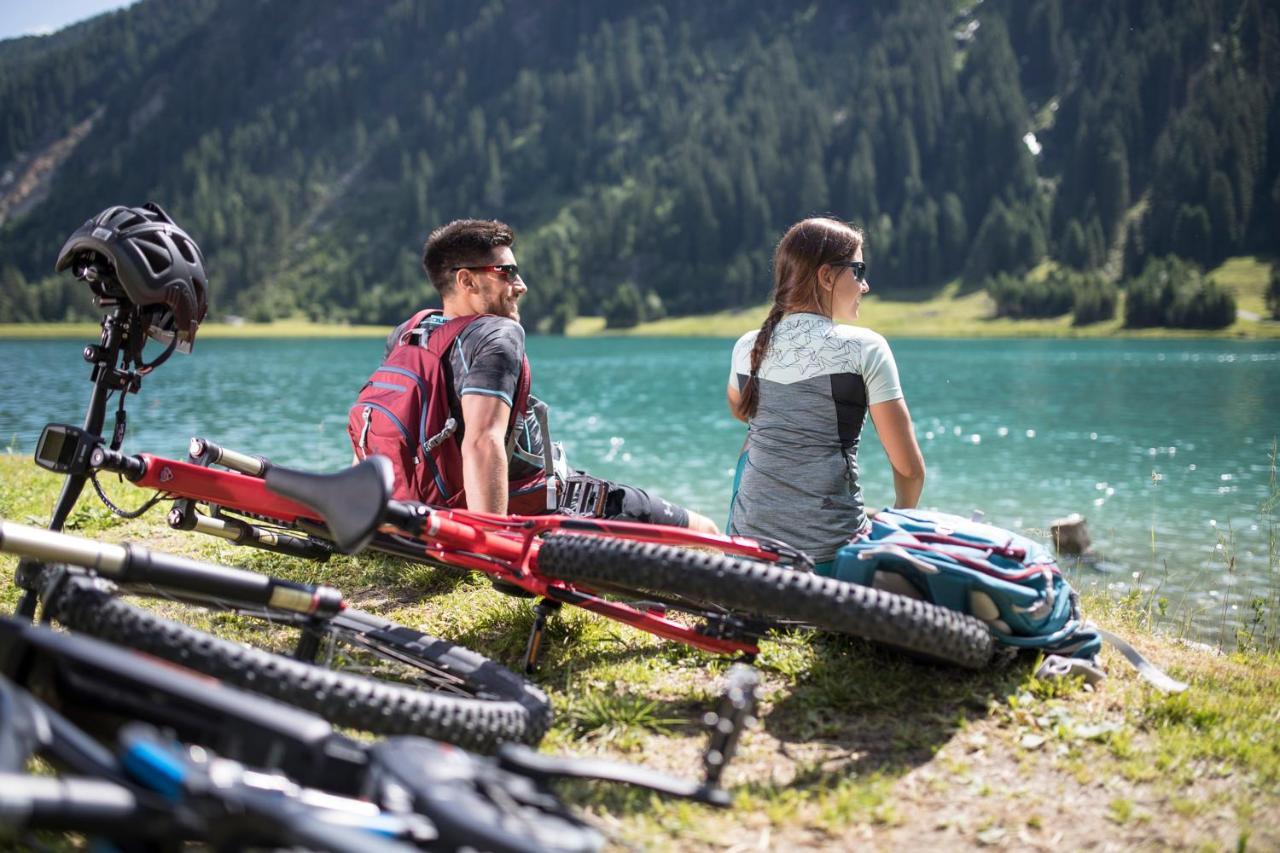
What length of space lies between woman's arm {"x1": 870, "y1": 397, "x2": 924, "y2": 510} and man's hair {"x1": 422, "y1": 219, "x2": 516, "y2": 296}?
2723 mm

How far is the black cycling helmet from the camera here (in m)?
5.39

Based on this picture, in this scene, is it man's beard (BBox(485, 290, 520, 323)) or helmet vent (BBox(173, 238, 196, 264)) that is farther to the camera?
man's beard (BBox(485, 290, 520, 323))

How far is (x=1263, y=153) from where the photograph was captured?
561 ft

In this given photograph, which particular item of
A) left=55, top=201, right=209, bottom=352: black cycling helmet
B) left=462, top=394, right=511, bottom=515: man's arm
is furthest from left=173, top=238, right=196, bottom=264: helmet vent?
left=462, top=394, right=511, bottom=515: man's arm

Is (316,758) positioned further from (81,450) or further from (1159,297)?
(1159,297)

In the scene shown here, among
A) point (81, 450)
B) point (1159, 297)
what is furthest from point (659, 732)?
point (1159, 297)

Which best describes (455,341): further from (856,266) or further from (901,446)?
(901,446)

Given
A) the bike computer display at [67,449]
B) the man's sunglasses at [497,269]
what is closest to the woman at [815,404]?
the man's sunglasses at [497,269]

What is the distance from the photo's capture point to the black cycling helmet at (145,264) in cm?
539

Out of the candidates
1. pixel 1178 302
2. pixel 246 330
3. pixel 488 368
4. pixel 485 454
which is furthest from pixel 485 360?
pixel 246 330

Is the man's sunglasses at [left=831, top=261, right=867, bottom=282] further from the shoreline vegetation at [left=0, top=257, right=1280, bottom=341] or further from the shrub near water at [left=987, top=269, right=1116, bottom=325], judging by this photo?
the shrub near water at [left=987, top=269, right=1116, bottom=325]

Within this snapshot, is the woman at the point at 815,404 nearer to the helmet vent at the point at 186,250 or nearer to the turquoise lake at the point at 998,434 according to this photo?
the helmet vent at the point at 186,250

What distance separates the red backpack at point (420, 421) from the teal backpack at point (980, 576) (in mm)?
2541

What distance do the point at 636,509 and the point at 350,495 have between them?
346 cm
